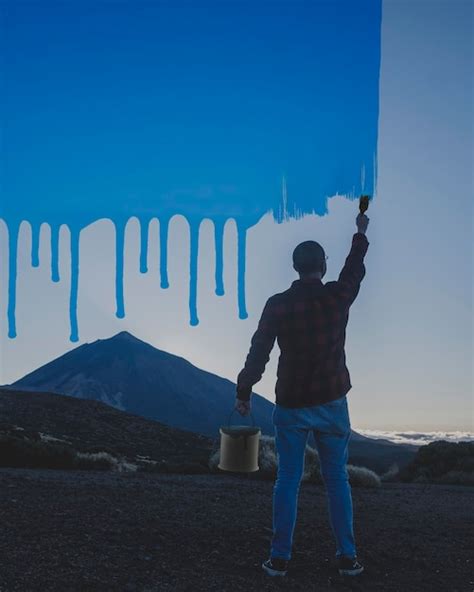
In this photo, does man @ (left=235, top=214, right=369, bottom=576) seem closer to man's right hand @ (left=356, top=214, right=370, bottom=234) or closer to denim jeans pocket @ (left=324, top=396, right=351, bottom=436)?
denim jeans pocket @ (left=324, top=396, right=351, bottom=436)

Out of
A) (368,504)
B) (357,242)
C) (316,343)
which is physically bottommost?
(368,504)

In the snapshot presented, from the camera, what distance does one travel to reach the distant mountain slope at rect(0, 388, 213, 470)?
2080 cm

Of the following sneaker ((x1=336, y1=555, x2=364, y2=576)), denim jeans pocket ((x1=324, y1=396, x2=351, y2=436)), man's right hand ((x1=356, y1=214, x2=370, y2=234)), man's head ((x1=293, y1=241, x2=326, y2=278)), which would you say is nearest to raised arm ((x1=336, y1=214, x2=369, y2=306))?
man's right hand ((x1=356, y1=214, x2=370, y2=234))

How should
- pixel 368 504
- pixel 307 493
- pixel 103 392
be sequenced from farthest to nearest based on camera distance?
pixel 103 392
pixel 307 493
pixel 368 504

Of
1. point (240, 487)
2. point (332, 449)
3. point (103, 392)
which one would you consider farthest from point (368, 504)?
point (103, 392)

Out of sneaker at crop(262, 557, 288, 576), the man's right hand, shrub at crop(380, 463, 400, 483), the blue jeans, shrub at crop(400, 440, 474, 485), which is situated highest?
the man's right hand

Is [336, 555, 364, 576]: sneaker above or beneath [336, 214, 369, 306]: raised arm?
beneath

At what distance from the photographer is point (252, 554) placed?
5441 millimetres

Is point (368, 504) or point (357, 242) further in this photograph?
point (368, 504)

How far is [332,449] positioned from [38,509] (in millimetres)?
3108

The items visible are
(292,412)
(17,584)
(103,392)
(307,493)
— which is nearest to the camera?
(17,584)

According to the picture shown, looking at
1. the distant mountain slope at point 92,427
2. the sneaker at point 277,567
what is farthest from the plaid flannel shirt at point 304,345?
the distant mountain slope at point 92,427

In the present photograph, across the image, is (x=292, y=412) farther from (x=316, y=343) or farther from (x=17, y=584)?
(x=17, y=584)

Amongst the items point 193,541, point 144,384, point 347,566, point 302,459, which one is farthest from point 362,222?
point 144,384
